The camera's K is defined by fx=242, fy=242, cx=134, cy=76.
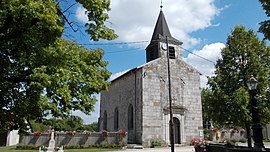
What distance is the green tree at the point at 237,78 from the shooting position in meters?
A: 16.9

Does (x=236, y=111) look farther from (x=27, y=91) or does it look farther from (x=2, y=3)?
(x=2, y=3)

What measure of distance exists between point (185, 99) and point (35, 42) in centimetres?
2289

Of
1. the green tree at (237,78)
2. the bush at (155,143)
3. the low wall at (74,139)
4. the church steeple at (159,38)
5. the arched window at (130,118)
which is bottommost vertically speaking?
the bush at (155,143)

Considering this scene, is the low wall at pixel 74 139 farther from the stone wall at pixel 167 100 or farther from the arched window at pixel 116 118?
the arched window at pixel 116 118

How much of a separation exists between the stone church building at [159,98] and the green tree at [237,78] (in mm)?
6971

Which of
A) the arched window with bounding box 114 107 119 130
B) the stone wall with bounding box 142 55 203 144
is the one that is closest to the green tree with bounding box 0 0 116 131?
the stone wall with bounding box 142 55 203 144

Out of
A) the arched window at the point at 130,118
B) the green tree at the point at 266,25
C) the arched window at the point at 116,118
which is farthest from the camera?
the arched window at the point at 116,118

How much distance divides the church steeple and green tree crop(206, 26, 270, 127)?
10.2 meters

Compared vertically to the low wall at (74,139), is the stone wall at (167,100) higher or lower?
higher

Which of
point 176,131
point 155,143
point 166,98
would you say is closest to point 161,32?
point 166,98

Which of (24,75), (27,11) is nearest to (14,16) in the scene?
(27,11)

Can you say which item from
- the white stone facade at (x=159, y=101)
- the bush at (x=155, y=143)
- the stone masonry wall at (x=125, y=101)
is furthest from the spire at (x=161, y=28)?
the bush at (x=155, y=143)

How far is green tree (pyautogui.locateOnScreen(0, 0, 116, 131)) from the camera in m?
5.82

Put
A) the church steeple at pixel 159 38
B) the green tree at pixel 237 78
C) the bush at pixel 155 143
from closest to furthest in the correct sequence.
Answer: the green tree at pixel 237 78 < the bush at pixel 155 143 < the church steeple at pixel 159 38
